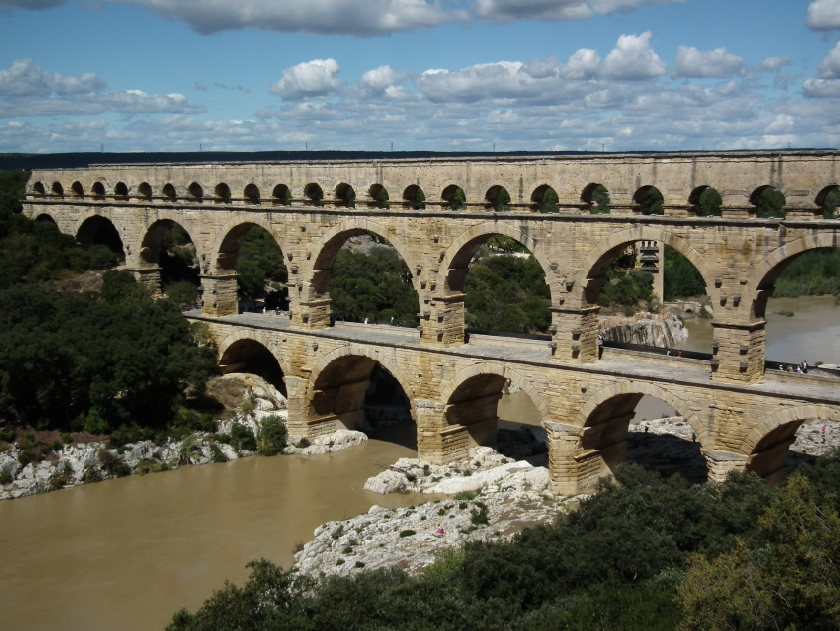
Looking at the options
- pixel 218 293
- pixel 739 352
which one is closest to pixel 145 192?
pixel 218 293

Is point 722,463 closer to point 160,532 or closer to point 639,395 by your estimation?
point 639,395

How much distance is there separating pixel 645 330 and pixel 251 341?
58.1ft

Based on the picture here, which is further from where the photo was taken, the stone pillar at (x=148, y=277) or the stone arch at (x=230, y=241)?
the stone pillar at (x=148, y=277)

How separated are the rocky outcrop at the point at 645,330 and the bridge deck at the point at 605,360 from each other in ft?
48.5

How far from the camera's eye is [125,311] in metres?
27.0

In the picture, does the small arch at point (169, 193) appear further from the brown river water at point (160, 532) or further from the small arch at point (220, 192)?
the brown river water at point (160, 532)

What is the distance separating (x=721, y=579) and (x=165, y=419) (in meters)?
17.4

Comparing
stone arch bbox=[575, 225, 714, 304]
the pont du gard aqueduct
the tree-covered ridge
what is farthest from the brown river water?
stone arch bbox=[575, 225, 714, 304]

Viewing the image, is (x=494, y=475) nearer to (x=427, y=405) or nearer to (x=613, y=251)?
(x=427, y=405)

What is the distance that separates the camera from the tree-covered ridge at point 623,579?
10.9m

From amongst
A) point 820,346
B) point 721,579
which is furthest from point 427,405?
point 820,346

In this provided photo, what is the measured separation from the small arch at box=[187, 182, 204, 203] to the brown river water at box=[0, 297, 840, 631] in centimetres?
930

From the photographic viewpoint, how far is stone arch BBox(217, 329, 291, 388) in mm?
26406

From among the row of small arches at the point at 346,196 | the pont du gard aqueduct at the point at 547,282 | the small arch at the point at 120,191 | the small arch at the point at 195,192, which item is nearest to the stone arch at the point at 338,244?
the pont du gard aqueduct at the point at 547,282
